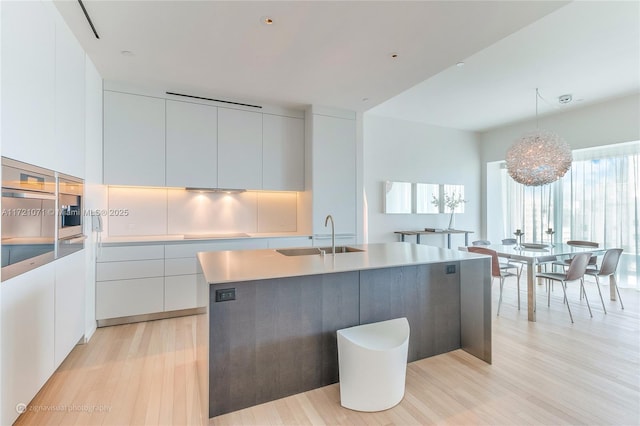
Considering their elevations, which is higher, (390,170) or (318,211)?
(390,170)

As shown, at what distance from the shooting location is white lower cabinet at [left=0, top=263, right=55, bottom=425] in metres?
1.59

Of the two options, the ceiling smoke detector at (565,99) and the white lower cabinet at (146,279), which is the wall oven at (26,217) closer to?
the white lower cabinet at (146,279)

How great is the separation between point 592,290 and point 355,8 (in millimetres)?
5462

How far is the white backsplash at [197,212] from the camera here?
3.77 meters

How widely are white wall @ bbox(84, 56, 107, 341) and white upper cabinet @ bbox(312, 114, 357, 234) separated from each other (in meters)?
2.52

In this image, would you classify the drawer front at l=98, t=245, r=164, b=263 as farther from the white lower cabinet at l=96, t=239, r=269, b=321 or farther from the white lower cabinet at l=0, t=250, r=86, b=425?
the white lower cabinet at l=0, t=250, r=86, b=425

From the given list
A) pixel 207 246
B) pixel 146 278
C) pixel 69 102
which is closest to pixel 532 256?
pixel 207 246

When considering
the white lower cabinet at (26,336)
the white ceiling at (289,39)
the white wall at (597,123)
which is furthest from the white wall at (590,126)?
the white lower cabinet at (26,336)

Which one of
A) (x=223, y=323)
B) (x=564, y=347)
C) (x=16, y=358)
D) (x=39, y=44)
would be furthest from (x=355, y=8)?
(x=564, y=347)

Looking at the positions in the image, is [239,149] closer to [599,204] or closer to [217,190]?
[217,190]

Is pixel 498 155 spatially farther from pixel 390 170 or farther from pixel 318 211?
pixel 318 211

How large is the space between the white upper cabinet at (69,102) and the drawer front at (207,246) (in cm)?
118

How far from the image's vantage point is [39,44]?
190cm

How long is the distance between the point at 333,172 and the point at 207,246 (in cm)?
202
